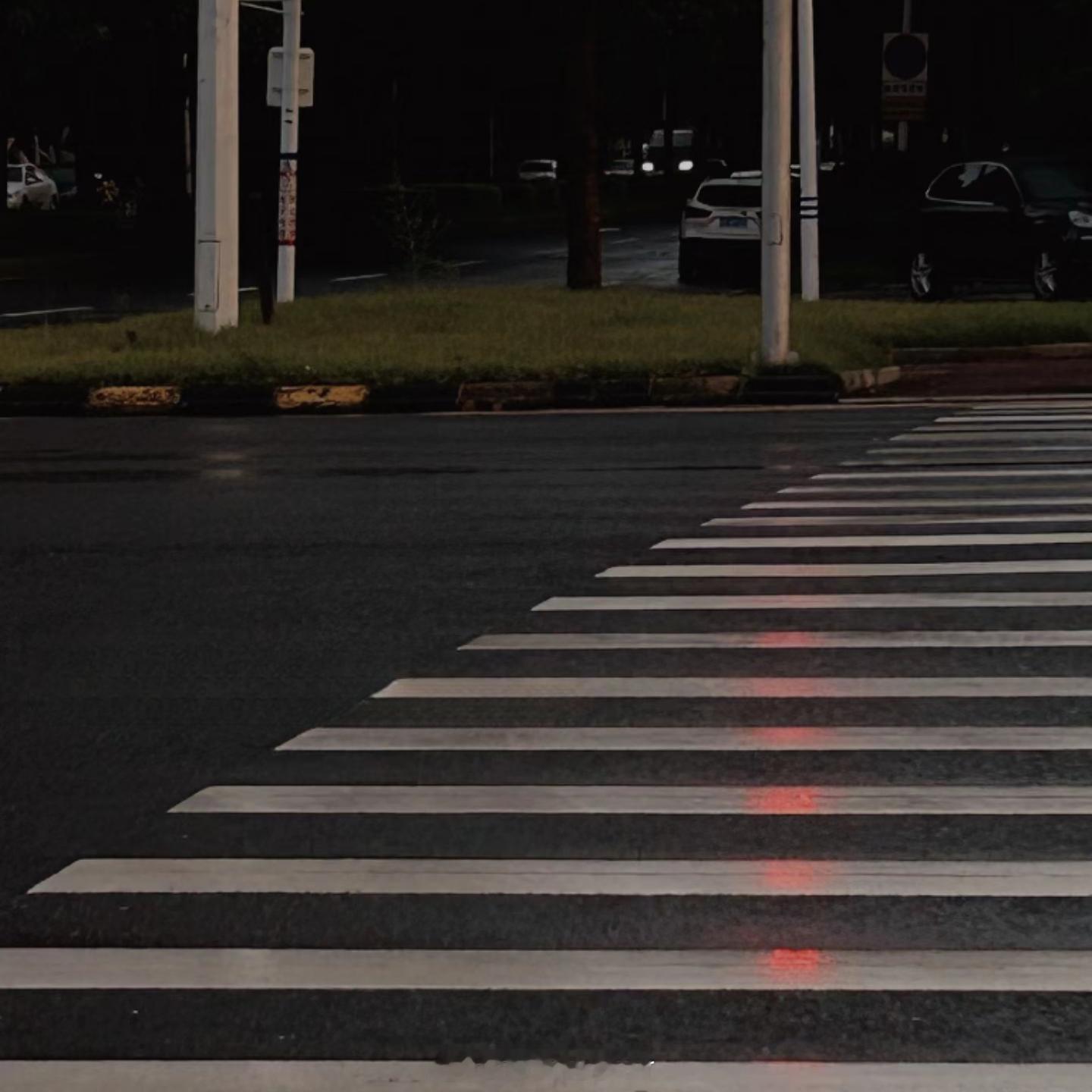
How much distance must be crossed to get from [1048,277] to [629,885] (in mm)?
22113

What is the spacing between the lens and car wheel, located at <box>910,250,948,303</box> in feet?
92.5

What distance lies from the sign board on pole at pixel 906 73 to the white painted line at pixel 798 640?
20.1 meters

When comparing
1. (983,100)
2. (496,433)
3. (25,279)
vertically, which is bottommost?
(496,433)

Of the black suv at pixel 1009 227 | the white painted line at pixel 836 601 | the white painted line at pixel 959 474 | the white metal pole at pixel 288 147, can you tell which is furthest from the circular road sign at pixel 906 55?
the white painted line at pixel 836 601

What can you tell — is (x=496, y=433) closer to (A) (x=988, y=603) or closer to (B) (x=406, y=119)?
(A) (x=988, y=603)

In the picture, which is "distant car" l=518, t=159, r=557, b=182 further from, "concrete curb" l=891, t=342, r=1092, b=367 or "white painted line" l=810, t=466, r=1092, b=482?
"white painted line" l=810, t=466, r=1092, b=482

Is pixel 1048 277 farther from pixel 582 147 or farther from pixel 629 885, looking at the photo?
pixel 629 885

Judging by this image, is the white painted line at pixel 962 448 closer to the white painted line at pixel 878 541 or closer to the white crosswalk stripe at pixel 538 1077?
the white painted line at pixel 878 541

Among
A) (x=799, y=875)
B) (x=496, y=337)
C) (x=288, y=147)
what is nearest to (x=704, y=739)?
(x=799, y=875)

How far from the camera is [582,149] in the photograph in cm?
2852

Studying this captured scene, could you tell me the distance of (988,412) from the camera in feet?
53.1

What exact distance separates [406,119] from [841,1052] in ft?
222

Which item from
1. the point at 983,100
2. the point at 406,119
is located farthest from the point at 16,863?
the point at 406,119

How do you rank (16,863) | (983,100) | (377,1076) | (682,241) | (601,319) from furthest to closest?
(983,100) → (682,241) → (601,319) → (16,863) → (377,1076)
